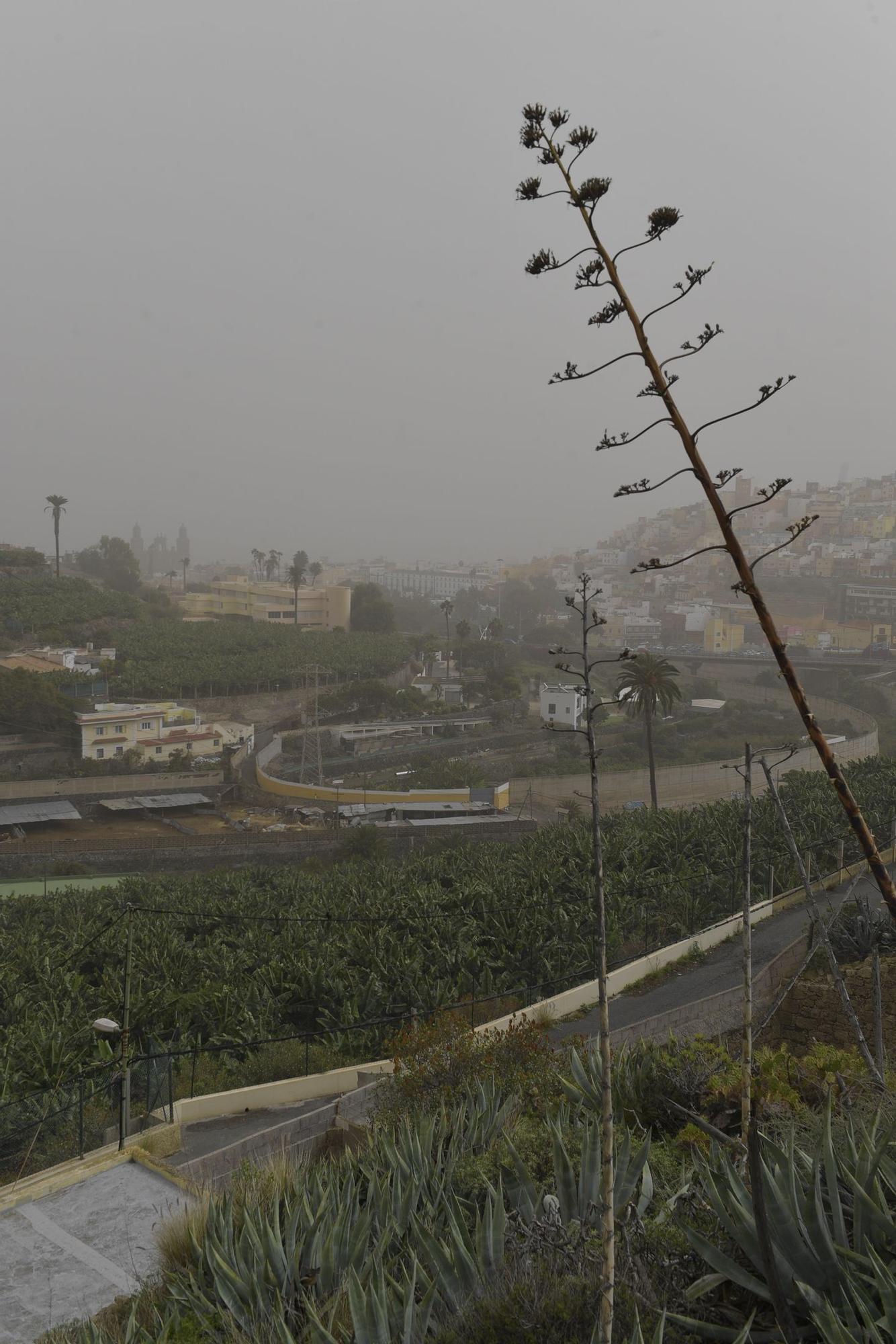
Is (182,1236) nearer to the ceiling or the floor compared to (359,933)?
nearer to the ceiling

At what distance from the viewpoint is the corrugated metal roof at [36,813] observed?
38031 mm

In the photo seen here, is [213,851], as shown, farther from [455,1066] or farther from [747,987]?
[747,987]

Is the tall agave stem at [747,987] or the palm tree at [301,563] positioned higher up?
the palm tree at [301,563]

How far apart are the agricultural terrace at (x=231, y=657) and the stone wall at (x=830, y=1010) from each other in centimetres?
Result: 5249

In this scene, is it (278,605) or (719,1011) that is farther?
(278,605)

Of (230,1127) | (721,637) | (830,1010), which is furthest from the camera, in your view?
(721,637)

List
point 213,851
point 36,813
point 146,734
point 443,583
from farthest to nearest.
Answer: point 443,583
point 146,734
point 36,813
point 213,851

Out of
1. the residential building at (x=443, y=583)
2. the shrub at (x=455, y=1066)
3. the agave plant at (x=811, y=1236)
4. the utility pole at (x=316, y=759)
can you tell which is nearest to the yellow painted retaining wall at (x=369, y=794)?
the utility pole at (x=316, y=759)

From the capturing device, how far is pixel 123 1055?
896 cm

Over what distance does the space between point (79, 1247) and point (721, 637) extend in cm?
9517

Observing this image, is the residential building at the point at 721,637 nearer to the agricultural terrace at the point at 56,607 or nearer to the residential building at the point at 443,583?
the agricultural terrace at the point at 56,607

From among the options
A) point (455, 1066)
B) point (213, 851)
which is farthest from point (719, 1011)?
point (213, 851)

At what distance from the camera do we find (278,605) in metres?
92.6

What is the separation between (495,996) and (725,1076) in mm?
5651
